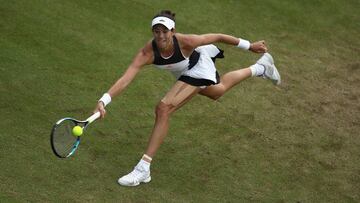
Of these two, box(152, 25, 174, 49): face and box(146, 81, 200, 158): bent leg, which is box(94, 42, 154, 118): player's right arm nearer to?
box(152, 25, 174, 49): face

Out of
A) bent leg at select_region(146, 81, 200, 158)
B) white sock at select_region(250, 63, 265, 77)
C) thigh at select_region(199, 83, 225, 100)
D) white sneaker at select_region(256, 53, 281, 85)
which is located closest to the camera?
bent leg at select_region(146, 81, 200, 158)

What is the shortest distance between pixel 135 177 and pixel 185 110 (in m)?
2.18

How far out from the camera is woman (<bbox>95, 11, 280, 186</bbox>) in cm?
764

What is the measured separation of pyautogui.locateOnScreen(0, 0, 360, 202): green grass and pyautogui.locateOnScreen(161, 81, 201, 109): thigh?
84 centimetres

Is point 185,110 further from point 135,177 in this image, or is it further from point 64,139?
point 64,139

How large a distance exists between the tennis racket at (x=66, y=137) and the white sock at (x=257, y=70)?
3.18 m

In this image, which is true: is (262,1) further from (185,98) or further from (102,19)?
(185,98)

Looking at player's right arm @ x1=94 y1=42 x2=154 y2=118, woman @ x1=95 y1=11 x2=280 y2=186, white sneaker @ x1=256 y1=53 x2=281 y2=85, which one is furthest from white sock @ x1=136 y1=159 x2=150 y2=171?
white sneaker @ x1=256 y1=53 x2=281 y2=85

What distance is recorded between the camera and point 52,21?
36.9 feet

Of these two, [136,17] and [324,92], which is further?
[136,17]

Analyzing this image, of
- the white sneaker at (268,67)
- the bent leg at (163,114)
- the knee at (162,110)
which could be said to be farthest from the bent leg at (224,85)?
the knee at (162,110)

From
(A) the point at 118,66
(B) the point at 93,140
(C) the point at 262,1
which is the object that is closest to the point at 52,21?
(A) the point at 118,66

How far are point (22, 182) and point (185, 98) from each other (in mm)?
2164

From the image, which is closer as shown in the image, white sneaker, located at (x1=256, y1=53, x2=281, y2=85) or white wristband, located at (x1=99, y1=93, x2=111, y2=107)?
white wristband, located at (x1=99, y1=93, x2=111, y2=107)
